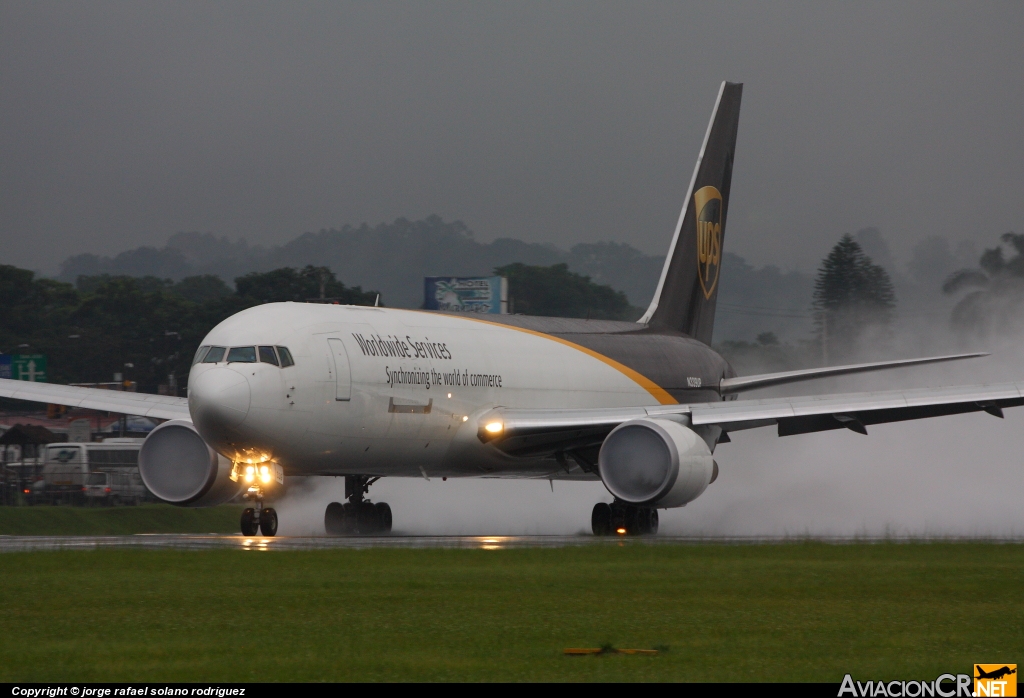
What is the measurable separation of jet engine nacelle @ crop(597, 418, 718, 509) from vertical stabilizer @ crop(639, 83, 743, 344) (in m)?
11.4

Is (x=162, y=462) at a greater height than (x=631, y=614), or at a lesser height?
greater

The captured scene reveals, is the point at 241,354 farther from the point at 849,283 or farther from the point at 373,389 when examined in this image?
the point at 849,283

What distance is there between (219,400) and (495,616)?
38.8 ft

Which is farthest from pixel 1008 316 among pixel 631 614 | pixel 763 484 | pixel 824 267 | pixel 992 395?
pixel 824 267

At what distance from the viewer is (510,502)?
A: 119ft

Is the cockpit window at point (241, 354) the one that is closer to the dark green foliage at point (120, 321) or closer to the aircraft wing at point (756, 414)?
the aircraft wing at point (756, 414)

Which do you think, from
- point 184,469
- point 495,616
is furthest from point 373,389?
point 495,616

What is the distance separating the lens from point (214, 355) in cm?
2442

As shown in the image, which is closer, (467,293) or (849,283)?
(467,293)

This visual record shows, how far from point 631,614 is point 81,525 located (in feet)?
84.1

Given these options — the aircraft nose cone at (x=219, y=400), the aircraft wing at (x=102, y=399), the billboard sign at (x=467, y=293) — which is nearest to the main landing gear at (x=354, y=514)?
the aircraft wing at (x=102, y=399)

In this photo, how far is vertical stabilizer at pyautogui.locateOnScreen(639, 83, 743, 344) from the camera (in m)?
38.7

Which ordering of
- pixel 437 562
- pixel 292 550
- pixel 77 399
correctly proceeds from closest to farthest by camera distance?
pixel 437 562, pixel 292 550, pixel 77 399

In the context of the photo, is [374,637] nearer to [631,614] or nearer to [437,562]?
[631,614]
